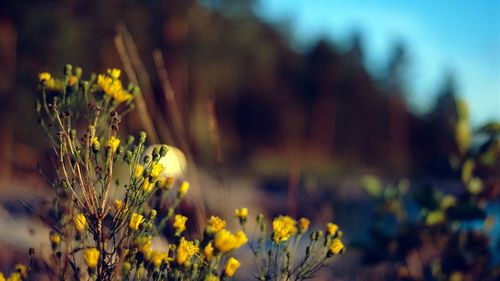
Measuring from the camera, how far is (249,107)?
3325cm

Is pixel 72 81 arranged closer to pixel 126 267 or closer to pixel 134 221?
pixel 134 221

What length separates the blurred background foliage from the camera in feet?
10.4

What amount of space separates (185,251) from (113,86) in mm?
569

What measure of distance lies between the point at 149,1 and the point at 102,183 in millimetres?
17476

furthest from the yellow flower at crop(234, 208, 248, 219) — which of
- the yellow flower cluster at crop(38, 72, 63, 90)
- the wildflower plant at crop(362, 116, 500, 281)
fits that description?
the wildflower plant at crop(362, 116, 500, 281)

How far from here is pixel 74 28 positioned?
46.4ft

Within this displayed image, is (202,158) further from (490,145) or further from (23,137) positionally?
(490,145)

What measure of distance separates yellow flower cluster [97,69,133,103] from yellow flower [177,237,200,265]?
1.65 feet

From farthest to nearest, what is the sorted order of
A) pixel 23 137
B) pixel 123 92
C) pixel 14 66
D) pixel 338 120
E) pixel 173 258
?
pixel 338 120
pixel 23 137
pixel 14 66
pixel 123 92
pixel 173 258

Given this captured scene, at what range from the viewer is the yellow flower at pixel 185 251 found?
1375mm

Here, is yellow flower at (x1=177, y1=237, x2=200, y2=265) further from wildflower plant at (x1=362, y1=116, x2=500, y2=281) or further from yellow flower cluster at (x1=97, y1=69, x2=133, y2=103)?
wildflower plant at (x1=362, y1=116, x2=500, y2=281)

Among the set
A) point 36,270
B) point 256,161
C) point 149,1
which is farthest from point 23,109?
point 256,161

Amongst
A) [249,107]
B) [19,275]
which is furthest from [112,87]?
[249,107]

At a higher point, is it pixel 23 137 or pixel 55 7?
pixel 55 7
